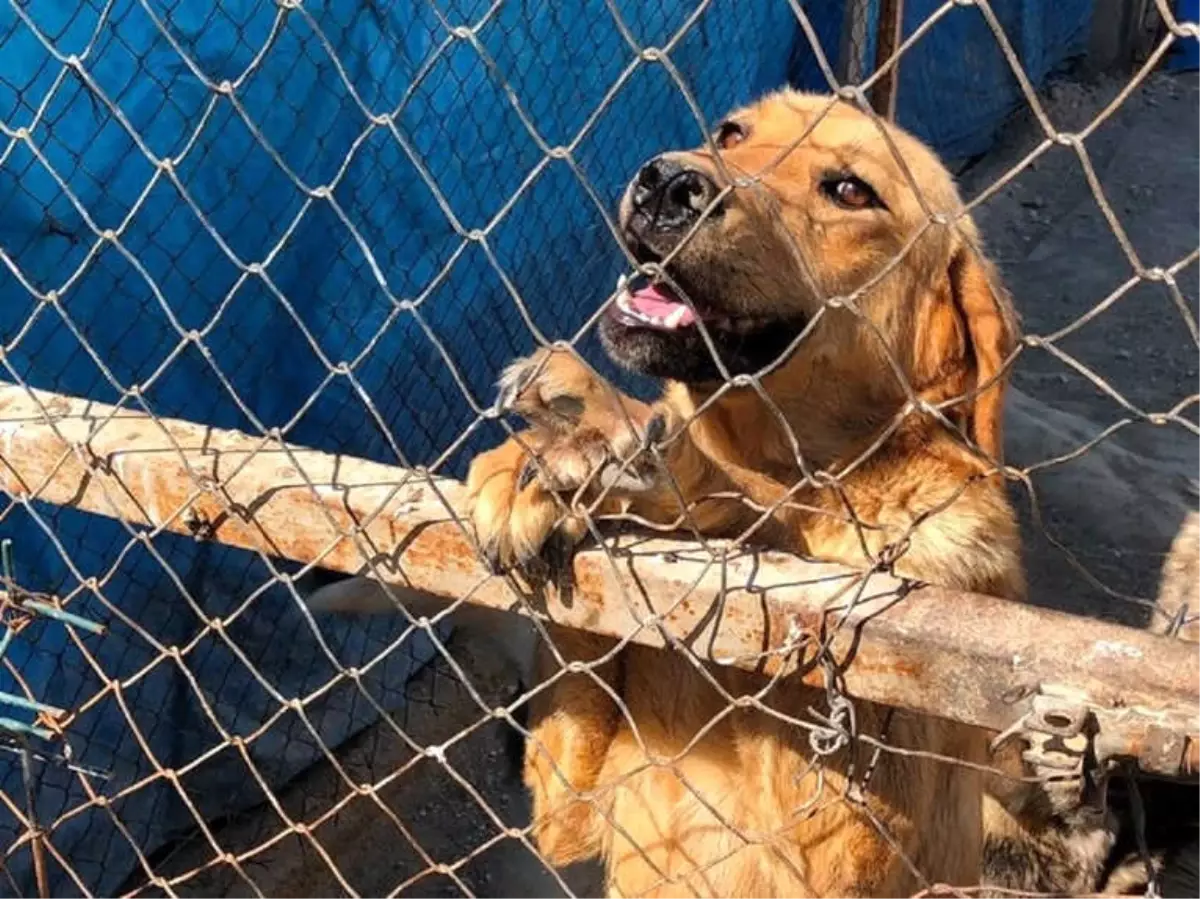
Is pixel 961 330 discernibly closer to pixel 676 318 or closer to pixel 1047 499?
pixel 676 318

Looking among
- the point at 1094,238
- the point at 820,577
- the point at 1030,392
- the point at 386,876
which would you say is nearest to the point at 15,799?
the point at 386,876

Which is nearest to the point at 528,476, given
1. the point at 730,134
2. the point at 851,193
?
the point at 851,193

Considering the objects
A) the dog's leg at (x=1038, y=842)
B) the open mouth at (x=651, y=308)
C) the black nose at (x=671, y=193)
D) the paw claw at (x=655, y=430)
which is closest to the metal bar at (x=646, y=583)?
the paw claw at (x=655, y=430)

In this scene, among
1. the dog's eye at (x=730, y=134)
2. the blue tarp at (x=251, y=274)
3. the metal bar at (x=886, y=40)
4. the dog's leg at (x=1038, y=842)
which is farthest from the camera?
the metal bar at (x=886, y=40)

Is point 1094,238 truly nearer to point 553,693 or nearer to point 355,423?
point 355,423

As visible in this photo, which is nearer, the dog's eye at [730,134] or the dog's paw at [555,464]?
the dog's paw at [555,464]

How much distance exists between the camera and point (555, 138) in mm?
5430

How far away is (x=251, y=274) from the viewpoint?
3.12 m

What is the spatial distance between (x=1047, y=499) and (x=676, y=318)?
4.19m

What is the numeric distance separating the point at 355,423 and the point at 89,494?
228 cm

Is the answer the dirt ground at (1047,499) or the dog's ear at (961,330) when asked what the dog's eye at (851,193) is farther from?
the dirt ground at (1047,499)

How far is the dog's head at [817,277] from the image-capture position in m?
2.48

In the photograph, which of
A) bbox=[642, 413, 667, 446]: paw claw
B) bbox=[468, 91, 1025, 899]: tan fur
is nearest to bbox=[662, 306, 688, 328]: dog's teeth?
bbox=[468, 91, 1025, 899]: tan fur

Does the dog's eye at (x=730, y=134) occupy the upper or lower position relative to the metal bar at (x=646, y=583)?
upper
